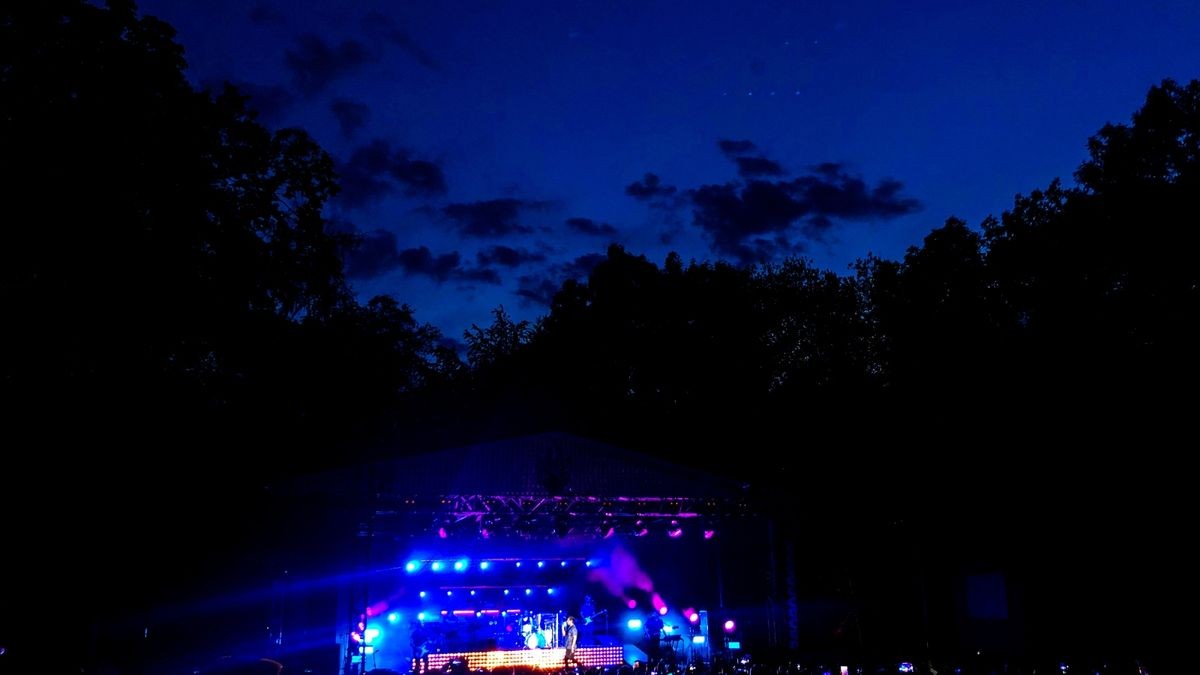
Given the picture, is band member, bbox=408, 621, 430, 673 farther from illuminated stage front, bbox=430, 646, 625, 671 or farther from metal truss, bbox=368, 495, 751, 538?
metal truss, bbox=368, 495, 751, 538

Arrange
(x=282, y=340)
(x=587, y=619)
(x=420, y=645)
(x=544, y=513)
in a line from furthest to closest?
(x=587, y=619) < (x=420, y=645) < (x=544, y=513) < (x=282, y=340)

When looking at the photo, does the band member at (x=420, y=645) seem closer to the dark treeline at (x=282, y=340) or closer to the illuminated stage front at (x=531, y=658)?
the illuminated stage front at (x=531, y=658)

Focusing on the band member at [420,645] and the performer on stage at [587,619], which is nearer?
the band member at [420,645]

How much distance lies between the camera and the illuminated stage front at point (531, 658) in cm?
2002

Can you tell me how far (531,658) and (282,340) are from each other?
970 cm

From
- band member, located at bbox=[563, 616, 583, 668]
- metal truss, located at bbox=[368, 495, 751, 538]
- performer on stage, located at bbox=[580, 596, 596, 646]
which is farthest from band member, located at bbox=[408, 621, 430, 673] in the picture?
performer on stage, located at bbox=[580, 596, 596, 646]

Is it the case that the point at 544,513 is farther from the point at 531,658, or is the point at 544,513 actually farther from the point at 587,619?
the point at 587,619

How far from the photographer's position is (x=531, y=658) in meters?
20.8

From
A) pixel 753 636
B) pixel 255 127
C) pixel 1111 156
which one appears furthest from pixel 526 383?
pixel 1111 156

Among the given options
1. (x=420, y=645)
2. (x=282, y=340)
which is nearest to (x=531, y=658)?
(x=420, y=645)

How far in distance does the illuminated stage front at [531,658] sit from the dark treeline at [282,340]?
4897mm

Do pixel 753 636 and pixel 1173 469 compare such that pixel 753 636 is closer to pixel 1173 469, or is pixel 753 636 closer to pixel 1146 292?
pixel 1173 469

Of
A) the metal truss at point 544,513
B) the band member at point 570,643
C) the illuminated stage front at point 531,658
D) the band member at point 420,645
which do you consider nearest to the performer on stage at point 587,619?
the band member at point 570,643

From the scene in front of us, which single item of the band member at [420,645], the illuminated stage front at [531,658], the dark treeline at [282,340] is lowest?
the illuminated stage front at [531,658]
